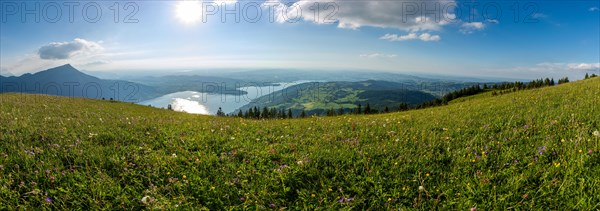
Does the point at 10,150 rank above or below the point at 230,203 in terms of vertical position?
above

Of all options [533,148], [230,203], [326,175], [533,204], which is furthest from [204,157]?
[533,148]

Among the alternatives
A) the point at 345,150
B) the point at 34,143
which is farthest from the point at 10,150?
the point at 345,150

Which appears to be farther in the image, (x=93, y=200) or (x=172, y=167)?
(x=172, y=167)

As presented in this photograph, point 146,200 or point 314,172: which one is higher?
point 314,172

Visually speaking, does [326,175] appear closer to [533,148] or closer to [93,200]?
[93,200]

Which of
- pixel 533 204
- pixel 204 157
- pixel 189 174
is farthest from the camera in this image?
pixel 204 157

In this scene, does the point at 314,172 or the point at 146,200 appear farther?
the point at 314,172

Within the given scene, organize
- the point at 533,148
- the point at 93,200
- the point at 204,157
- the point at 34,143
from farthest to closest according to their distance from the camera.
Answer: the point at 34,143 < the point at 204,157 < the point at 533,148 < the point at 93,200

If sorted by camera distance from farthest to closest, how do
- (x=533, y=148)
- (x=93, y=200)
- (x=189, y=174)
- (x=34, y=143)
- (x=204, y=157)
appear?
(x=34, y=143) → (x=204, y=157) → (x=533, y=148) → (x=189, y=174) → (x=93, y=200)

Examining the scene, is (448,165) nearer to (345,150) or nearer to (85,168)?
(345,150)
